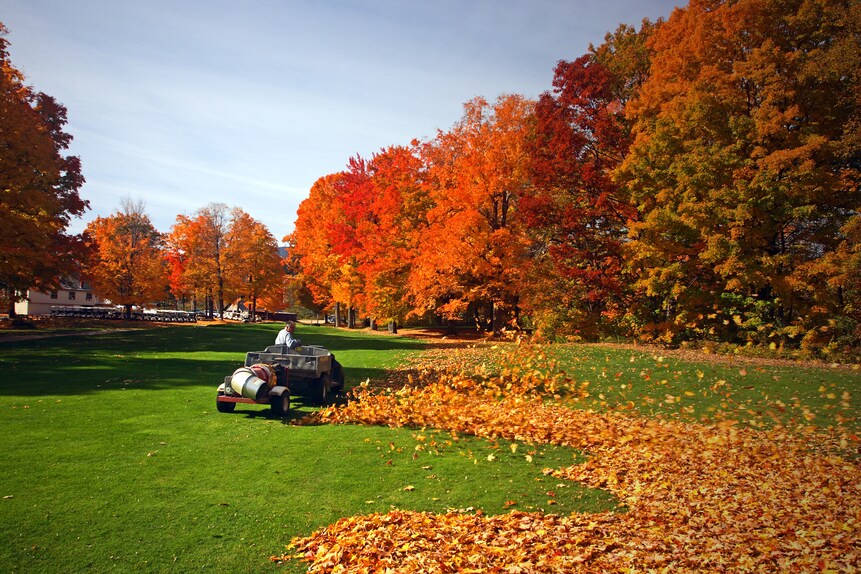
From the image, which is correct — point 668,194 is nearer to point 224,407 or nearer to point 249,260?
A: point 224,407

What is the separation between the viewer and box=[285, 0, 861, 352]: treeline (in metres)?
18.4

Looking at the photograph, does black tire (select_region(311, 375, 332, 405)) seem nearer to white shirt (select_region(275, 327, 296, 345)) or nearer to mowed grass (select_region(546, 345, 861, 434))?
white shirt (select_region(275, 327, 296, 345))

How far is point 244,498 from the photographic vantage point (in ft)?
22.2

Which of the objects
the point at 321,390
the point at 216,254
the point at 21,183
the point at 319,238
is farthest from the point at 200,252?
the point at 321,390

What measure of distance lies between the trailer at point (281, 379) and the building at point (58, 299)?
49089mm

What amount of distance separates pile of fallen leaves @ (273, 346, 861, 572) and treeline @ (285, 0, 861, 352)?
11.0 metres

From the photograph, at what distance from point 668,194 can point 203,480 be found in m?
19.7

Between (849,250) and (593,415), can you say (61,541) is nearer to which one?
(593,415)

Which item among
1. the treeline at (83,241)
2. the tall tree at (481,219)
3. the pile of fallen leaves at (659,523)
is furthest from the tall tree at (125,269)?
the pile of fallen leaves at (659,523)

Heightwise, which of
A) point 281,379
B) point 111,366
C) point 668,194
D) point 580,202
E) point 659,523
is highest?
point 580,202

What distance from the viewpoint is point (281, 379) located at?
1188 cm

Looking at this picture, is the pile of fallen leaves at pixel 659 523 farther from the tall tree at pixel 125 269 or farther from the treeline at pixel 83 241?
the tall tree at pixel 125 269

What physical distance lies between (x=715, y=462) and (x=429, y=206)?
26920 mm

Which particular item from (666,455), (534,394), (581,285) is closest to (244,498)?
(666,455)
